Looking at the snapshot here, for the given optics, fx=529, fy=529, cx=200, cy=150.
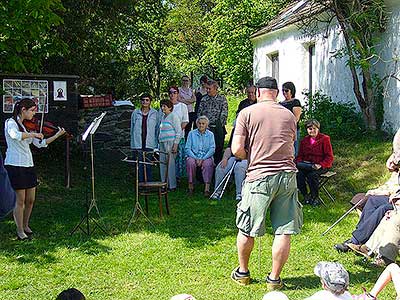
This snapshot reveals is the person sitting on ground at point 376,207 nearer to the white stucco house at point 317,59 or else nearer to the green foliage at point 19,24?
the green foliage at point 19,24

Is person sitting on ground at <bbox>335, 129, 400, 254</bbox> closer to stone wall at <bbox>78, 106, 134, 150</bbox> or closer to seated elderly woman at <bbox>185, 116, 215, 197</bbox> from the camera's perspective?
seated elderly woman at <bbox>185, 116, 215, 197</bbox>

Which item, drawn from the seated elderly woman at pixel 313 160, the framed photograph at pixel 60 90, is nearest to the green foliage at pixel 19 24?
the framed photograph at pixel 60 90

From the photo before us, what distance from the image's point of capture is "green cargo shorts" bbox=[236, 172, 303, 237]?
14.5 feet

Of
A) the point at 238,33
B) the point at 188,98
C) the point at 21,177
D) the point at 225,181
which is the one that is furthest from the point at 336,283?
the point at 238,33

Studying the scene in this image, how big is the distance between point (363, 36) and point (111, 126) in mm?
5628

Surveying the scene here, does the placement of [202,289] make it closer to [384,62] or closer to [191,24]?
[384,62]

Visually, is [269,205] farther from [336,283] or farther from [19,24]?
[19,24]

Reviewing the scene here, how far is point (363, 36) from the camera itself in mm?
10188

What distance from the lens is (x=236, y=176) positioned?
8008 mm

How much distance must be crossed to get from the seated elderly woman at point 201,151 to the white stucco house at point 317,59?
3.92 m

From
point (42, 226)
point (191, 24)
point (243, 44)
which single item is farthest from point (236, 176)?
point (191, 24)

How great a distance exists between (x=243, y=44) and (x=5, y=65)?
13.8 meters

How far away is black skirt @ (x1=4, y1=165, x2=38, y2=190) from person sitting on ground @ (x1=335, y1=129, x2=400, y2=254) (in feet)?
11.5

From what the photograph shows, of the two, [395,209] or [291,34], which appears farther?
[291,34]
